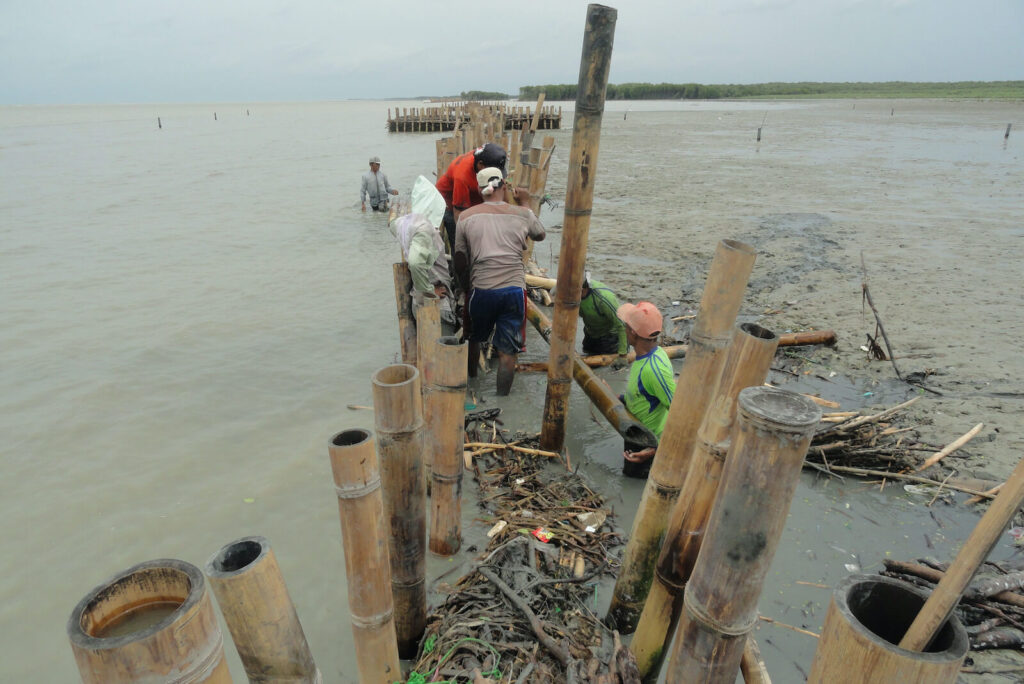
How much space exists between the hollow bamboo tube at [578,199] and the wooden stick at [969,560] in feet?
8.00

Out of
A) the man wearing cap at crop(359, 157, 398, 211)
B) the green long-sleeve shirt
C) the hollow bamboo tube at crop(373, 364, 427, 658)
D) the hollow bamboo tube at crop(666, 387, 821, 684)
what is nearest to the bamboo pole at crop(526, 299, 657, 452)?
the green long-sleeve shirt

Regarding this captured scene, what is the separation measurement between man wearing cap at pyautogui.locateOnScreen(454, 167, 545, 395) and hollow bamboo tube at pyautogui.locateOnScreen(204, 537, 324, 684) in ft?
11.6

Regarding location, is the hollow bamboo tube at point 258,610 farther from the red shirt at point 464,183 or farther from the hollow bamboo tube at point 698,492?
the red shirt at point 464,183

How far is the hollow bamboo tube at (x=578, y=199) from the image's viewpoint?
9.65ft

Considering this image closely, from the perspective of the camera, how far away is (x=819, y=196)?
13.7 metres

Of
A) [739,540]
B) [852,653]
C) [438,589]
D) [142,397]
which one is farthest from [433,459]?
[142,397]

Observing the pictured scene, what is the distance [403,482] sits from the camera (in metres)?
2.21

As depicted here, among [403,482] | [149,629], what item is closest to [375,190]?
[403,482]

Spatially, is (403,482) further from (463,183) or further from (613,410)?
(463,183)

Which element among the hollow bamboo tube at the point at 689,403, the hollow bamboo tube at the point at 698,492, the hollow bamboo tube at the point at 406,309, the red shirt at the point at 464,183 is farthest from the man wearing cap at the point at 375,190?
the hollow bamboo tube at the point at 698,492

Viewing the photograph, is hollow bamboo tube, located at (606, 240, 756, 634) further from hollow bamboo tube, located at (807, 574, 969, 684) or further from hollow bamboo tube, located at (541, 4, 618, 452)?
hollow bamboo tube, located at (541, 4, 618, 452)

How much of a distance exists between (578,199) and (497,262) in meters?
1.53

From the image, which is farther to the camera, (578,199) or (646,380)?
(646,380)

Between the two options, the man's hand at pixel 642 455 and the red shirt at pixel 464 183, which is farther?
the red shirt at pixel 464 183
